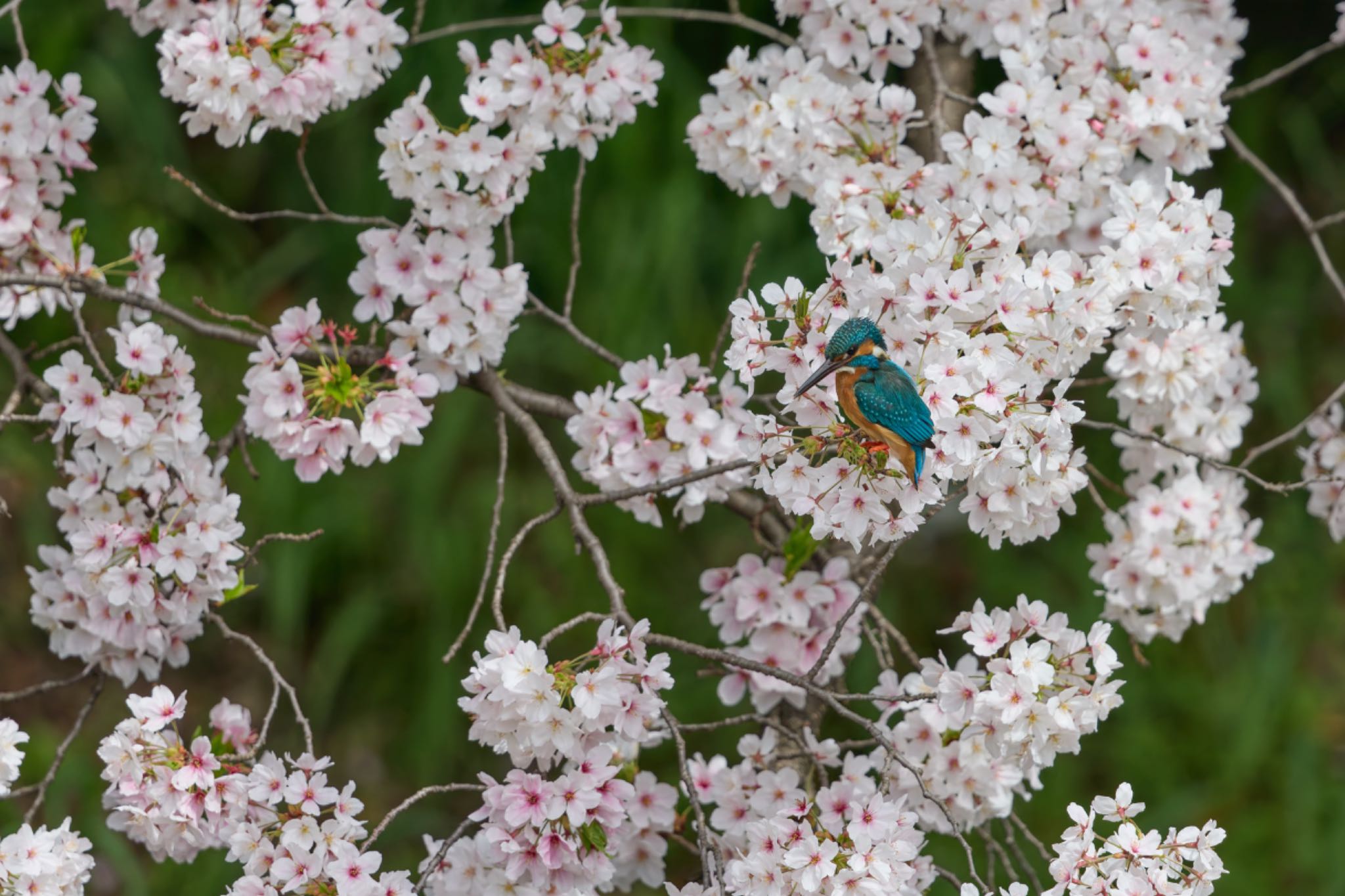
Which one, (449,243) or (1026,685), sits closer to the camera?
(1026,685)

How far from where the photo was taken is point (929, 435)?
1390mm

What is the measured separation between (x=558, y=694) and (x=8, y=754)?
0.70 metres

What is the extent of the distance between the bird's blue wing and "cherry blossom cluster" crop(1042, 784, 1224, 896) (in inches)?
19.0

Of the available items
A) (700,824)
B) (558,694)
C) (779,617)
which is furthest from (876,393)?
(779,617)

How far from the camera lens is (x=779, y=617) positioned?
6.66 ft

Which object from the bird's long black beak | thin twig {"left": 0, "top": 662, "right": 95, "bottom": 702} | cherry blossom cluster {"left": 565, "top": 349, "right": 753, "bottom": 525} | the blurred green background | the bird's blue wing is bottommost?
the bird's blue wing

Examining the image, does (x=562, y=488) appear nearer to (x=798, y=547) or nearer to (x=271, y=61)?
(x=798, y=547)

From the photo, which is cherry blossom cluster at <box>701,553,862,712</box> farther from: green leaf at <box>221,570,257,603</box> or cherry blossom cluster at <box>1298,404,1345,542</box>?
cherry blossom cluster at <box>1298,404,1345,542</box>

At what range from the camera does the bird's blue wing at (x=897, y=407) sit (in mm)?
1377

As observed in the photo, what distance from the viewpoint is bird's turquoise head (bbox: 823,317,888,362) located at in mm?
1442

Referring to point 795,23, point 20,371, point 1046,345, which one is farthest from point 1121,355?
point 795,23

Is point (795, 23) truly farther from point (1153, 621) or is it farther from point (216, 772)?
point (216, 772)

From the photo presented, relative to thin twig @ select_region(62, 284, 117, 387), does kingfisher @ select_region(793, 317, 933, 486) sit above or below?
below

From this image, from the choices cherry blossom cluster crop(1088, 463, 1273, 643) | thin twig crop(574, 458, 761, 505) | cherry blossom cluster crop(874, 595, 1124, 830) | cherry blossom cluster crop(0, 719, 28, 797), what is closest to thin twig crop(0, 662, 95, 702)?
cherry blossom cluster crop(0, 719, 28, 797)
